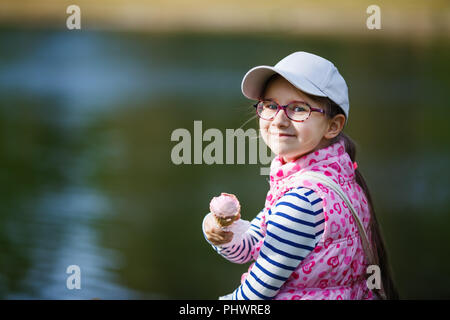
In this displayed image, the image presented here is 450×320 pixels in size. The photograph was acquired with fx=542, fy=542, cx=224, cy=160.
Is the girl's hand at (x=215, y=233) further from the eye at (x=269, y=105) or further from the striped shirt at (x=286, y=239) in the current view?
the eye at (x=269, y=105)

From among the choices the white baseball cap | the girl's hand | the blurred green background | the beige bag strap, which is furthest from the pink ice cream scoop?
the blurred green background

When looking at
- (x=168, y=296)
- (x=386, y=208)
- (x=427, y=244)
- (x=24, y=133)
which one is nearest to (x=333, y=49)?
(x=386, y=208)

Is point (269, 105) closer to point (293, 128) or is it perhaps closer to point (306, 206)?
point (293, 128)

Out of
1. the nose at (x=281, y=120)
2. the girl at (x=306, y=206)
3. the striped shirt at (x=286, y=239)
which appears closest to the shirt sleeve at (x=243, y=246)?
the girl at (x=306, y=206)

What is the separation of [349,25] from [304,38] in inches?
21.4

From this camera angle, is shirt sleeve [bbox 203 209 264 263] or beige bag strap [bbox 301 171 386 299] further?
shirt sleeve [bbox 203 209 264 263]

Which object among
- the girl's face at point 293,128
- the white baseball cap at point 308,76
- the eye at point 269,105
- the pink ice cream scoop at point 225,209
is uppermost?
the white baseball cap at point 308,76

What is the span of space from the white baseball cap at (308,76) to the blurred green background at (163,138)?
1.64 metres

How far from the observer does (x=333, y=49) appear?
379 centimetres

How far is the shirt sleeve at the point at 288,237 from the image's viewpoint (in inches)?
43.3

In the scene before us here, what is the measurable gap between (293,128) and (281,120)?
0.11ft

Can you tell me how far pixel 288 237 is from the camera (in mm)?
1102

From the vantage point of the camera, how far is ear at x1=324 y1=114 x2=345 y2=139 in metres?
1.23

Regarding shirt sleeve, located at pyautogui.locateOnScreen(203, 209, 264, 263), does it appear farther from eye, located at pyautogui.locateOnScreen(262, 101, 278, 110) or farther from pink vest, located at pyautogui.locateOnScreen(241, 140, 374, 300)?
eye, located at pyautogui.locateOnScreen(262, 101, 278, 110)
